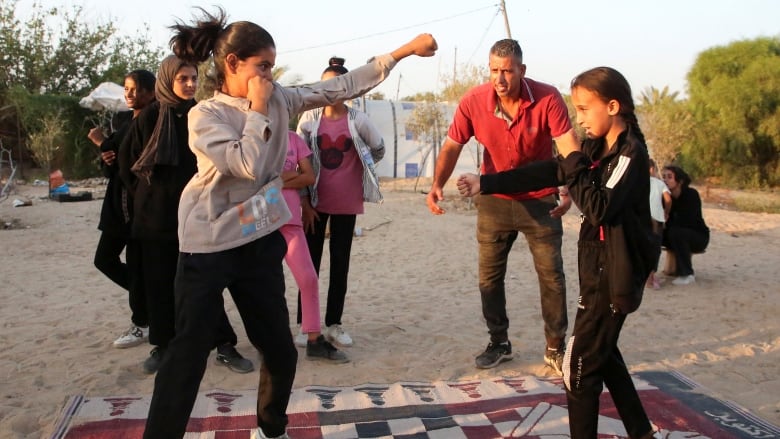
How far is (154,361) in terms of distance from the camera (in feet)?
13.0

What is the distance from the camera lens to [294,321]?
5.19 m

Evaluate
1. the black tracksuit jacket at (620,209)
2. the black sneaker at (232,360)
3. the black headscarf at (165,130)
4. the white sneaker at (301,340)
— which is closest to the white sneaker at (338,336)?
the white sneaker at (301,340)

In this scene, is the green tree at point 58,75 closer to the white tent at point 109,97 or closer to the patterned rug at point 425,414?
the white tent at point 109,97

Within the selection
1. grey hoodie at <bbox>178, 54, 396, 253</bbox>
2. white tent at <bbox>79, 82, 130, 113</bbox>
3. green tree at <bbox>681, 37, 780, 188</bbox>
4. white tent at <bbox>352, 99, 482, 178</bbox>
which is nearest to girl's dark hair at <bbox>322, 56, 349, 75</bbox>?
grey hoodie at <bbox>178, 54, 396, 253</bbox>

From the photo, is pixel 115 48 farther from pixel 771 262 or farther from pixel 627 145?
pixel 627 145

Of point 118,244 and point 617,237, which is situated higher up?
point 617,237

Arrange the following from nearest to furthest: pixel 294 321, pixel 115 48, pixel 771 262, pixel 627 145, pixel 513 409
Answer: pixel 627 145
pixel 513 409
pixel 294 321
pixel 771 262
pixel 115 48

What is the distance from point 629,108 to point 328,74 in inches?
80.0

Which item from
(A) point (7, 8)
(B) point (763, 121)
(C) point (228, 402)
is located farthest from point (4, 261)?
(B) point (763, 121)

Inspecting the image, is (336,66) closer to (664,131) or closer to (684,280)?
(684,280)

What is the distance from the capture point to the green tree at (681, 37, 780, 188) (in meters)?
23.4

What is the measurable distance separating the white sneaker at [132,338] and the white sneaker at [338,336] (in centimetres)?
130

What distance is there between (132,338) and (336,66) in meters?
2.34

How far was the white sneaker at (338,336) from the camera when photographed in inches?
178
